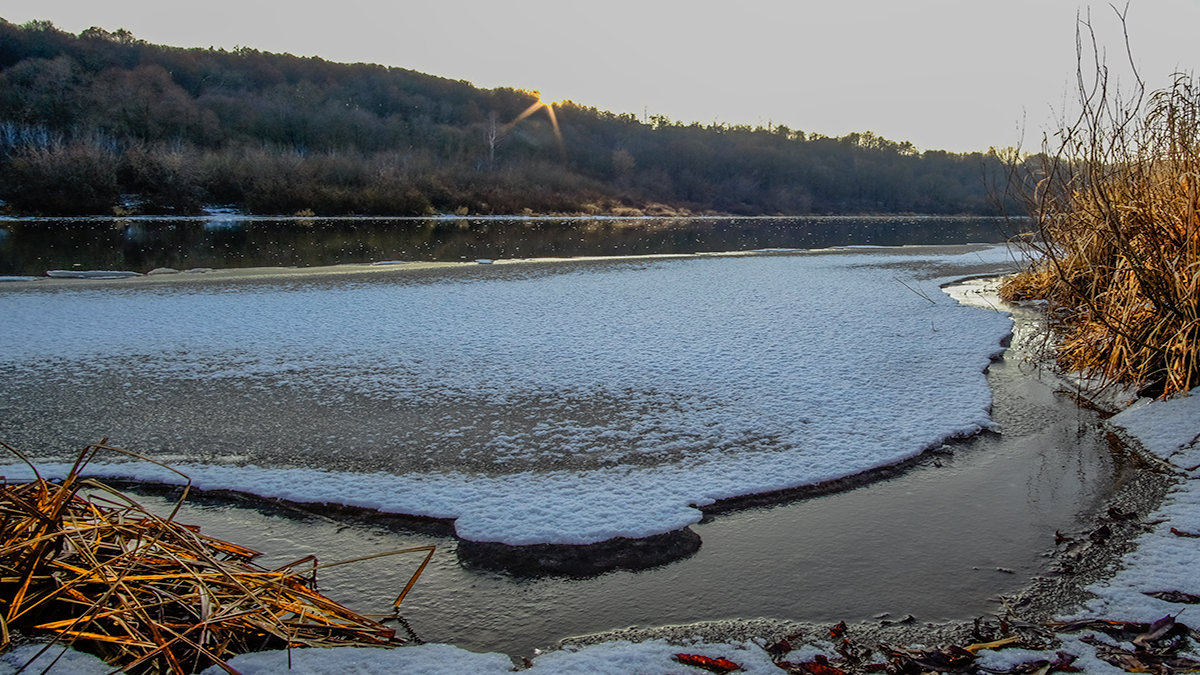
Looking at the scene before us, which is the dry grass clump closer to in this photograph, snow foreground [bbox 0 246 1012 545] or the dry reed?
snow foreground [bbox 0 246 1012 545]

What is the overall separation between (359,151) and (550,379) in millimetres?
60693

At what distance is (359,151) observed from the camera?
61.2 m

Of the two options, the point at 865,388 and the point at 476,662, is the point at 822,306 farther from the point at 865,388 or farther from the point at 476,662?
the point at 476,662

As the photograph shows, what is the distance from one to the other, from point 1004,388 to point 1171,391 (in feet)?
3.67

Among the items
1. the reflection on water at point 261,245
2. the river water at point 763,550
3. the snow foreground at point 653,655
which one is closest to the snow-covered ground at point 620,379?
the snow foreground at point 653,655

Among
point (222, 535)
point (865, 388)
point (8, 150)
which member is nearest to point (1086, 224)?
point (865, 388)

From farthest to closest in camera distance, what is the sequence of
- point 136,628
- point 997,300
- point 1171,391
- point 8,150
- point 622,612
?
1. point 8,150
2. point 997,300
3. point 1171,391
4. point 622,612
5. point 136,628

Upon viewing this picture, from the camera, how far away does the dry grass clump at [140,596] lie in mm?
1992

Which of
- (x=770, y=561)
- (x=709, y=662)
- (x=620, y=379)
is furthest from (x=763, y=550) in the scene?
(x=620, y=379)

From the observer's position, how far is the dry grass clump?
1.99 meters

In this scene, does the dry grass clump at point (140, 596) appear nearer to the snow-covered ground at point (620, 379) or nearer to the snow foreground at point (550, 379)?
the snow-covered ground at point (620, 379)

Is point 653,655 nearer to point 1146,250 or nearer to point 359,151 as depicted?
point 1146,250

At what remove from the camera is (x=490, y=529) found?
10.7ft

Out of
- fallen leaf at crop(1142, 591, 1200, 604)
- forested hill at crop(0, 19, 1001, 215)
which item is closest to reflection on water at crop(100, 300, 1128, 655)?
fallen leaf at crop(1142, 591, 1200, 604)
